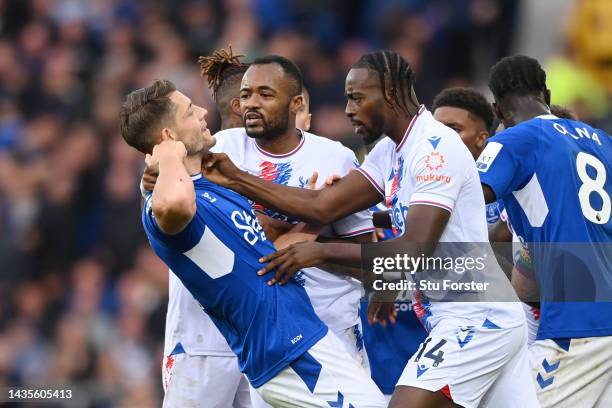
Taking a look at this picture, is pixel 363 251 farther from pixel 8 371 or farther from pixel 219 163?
pixel 8 371

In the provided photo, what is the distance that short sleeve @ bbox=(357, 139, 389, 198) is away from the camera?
673cm

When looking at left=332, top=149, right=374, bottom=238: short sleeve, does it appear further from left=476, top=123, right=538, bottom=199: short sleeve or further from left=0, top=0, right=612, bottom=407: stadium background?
left=0, top=0, right=612, bottom=407: stadium background

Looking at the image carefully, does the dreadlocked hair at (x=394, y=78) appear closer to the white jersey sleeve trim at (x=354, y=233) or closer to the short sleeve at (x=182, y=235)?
the white jersey sleeve trim at (x=354, y=233)

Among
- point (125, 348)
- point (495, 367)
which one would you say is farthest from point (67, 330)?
point (495, 367)

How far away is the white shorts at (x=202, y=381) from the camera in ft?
23.4

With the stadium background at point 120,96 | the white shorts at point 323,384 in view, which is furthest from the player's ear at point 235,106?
the stadium background at point 120,96

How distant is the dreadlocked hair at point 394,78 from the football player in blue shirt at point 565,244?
54 cm

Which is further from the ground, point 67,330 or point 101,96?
point 101,96

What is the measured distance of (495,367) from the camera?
607cm

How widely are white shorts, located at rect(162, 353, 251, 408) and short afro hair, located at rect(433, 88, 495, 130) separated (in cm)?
224

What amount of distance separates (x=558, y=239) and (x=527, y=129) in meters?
0.63

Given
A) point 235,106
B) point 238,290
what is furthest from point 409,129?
point 235,106

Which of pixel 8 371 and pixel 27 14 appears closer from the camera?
pixel 8 371

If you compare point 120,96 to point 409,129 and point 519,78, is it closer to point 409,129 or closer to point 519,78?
point 519,78
